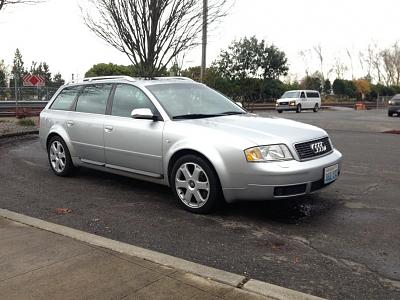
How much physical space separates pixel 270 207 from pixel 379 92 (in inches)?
2565

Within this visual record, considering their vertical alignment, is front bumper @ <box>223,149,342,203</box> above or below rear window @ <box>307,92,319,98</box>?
below

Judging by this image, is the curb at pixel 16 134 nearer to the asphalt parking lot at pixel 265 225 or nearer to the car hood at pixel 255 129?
the asphalt parking lot at pixel 265 225

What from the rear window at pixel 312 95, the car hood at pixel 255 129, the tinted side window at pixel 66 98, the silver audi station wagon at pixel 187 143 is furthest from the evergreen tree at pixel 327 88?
the car hood at pixel 255 129

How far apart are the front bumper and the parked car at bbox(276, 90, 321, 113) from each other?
3057cm

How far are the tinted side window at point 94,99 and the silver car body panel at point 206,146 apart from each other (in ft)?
0.38

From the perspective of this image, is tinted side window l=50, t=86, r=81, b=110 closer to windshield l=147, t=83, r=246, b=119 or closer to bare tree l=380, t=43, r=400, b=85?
windshield l=147, t=83, r=246, b=119

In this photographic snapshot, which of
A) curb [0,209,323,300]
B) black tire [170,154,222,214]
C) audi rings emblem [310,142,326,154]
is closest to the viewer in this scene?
curb [0,209,323,300]

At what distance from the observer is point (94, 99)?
Result: 7.09 m

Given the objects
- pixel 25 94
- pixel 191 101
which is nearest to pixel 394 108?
pixel 25 94

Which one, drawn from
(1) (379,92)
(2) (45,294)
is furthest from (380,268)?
(1) (379,92)

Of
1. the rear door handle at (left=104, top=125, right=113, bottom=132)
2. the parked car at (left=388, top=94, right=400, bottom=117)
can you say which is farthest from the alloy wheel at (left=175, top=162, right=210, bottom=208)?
the parked car at (left=388, top=94, right=400, bottom=117)

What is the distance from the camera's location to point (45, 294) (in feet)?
10.9

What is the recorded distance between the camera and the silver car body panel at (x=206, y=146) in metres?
5.01

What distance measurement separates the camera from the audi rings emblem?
17.6 ft
